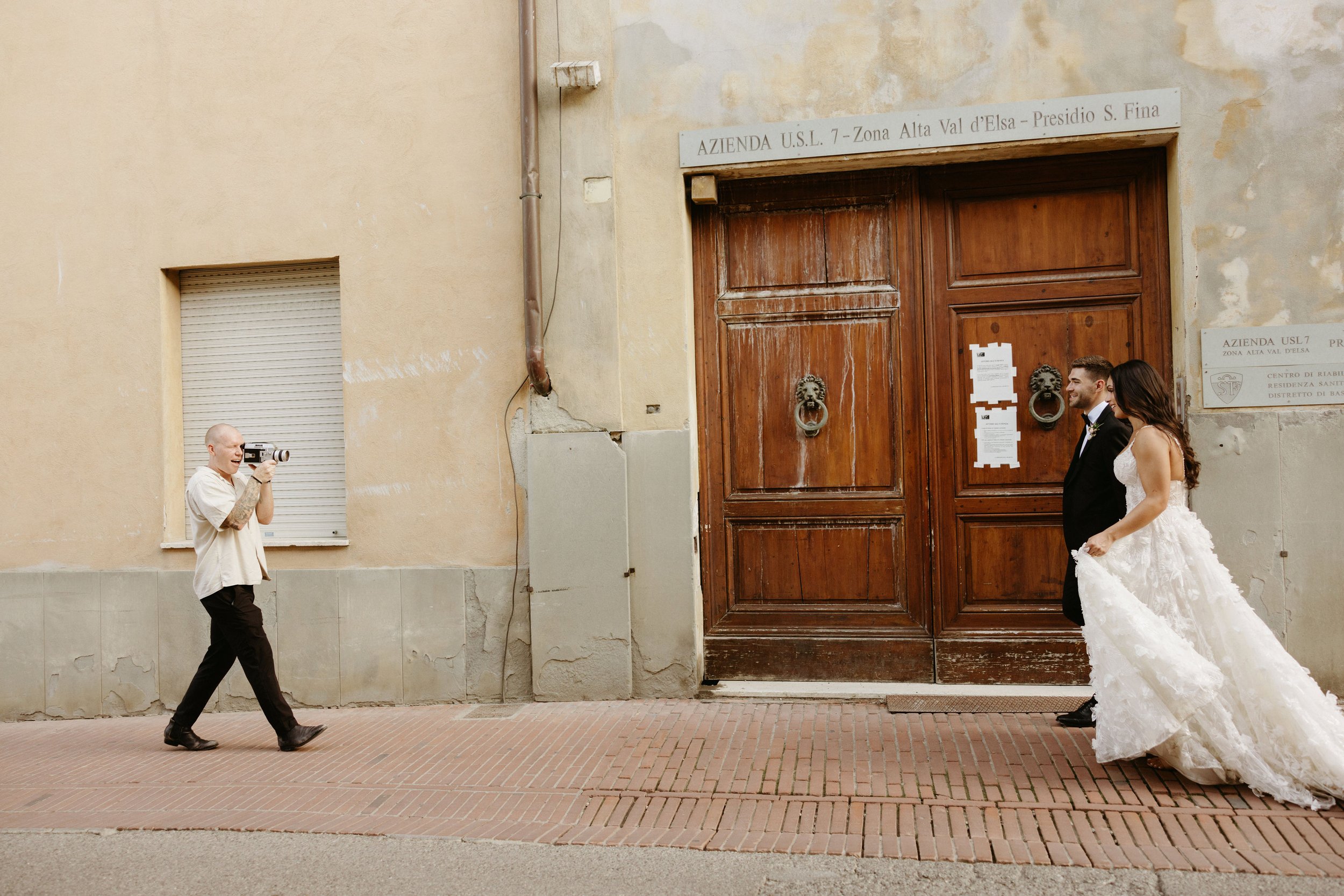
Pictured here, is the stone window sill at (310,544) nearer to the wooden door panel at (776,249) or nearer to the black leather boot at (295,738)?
the black leather boot at (295,738)

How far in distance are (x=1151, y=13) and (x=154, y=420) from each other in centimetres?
684

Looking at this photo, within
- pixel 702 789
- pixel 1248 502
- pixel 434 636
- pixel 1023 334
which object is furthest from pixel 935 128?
pixel 434 636

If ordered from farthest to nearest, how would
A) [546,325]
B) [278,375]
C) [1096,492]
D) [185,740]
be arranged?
1. [278,375]
2. [546,325]
3. [185,740]
4. [1096,492]

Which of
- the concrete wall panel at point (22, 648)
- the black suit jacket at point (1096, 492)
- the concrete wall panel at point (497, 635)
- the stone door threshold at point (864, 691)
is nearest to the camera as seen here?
the black suit jacket at point (1096, 492)

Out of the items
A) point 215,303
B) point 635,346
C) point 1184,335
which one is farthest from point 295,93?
point 1184,335

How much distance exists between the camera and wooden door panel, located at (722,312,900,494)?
21.9 ft

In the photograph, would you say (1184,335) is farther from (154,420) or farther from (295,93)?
(154,420)

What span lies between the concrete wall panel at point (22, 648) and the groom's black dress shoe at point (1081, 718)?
21.8 ft

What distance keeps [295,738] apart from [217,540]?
1.17 m

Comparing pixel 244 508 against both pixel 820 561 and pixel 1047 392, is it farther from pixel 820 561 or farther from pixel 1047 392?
pixel 1047 392

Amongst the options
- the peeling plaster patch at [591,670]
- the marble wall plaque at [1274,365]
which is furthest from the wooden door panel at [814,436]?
the marble wall plaque at [1274,365]

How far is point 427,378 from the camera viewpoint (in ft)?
22.7

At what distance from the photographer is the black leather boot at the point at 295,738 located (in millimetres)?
5773

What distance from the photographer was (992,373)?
21.4ft
